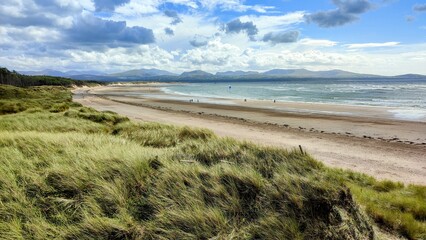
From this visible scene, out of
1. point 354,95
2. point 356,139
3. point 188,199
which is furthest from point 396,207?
point 354,95

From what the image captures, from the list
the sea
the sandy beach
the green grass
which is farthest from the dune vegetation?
the sea

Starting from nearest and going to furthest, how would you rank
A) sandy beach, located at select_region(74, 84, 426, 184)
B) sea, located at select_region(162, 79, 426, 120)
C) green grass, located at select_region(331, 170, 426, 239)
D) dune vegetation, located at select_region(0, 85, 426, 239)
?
dune vegetation, located at select_region(0, 85, 426, 239)
green grass, located at select_region(331, 170, 426, 239)
sandy beach, located at select_region(74, 84, 426, 184)
sea, located at select_region(162, 79, 426, 120)

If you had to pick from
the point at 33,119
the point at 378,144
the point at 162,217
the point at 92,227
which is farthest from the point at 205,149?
the point at 378,144

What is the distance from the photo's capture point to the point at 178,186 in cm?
458

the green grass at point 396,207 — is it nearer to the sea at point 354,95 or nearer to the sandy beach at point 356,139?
the sandy beach at point 356,139

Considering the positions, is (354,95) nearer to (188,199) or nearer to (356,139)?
(356,139)

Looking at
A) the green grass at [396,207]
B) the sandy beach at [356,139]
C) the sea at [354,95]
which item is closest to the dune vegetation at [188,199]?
the green grass at [396,207]

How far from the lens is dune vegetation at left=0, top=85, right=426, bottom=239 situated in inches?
145

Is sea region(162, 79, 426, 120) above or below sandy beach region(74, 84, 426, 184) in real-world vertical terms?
above

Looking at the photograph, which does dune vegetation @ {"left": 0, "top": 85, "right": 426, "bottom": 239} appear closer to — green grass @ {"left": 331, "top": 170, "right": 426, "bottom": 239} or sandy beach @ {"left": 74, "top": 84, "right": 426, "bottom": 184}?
green grass @ {"left": 331, "top": 170, "right": 426, "bottom": 239}

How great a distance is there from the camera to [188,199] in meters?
4.21

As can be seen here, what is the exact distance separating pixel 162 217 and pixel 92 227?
86 cm

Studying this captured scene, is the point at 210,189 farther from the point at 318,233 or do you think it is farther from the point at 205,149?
the point at 205,149

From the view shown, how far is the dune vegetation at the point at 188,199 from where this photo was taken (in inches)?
145
